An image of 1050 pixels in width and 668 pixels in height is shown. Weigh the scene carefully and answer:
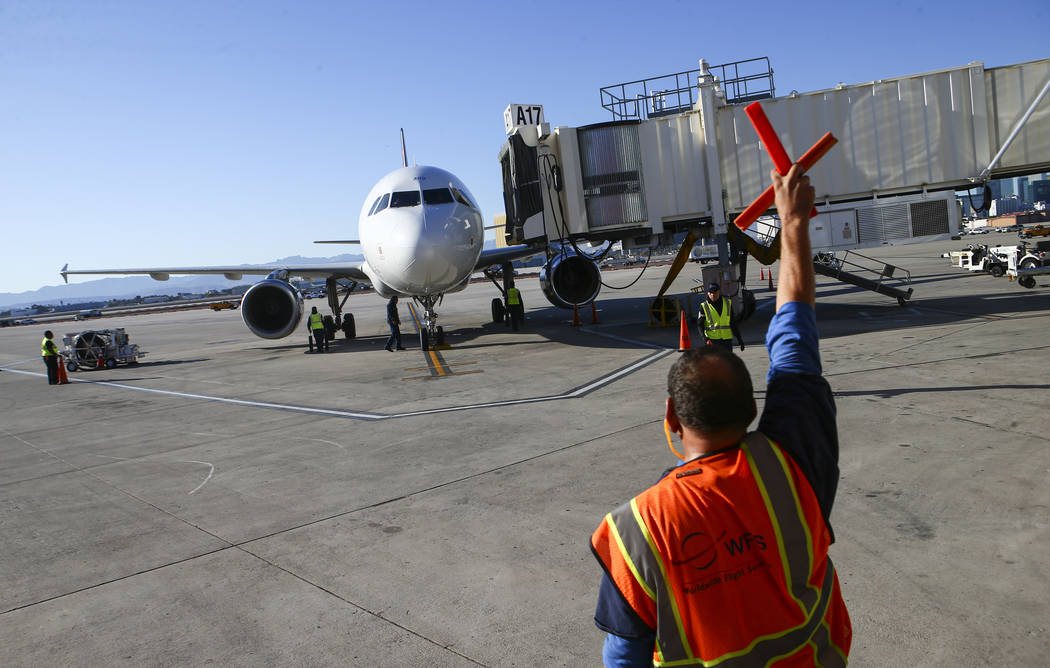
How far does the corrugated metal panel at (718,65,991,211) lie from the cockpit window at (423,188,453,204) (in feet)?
21.8

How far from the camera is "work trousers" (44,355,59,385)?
1784 cm

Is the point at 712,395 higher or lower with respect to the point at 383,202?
lower

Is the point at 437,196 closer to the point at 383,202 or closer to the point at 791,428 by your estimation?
the point at 383,202

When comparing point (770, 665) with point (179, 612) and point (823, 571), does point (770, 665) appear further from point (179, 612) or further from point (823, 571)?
point (179, 612)

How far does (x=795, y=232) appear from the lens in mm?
2221

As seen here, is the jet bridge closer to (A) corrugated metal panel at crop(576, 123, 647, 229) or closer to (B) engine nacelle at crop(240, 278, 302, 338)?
(A) corrugated metal panel at crop(576, 123, 647, 229)

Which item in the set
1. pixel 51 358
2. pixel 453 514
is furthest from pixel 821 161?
pixel 51 358

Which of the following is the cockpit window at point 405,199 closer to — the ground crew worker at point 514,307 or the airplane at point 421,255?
the airplane at point 421,255

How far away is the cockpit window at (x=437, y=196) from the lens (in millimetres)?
15711

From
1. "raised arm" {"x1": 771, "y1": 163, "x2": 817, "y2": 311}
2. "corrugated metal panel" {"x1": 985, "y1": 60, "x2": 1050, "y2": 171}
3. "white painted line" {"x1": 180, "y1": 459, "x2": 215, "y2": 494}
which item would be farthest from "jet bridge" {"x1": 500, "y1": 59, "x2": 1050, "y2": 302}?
"raised arm" {"x1": 771, "y1": 163, "x2": 817, "y2": 311}

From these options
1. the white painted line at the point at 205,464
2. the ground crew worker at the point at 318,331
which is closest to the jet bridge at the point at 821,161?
the ground crew worker at the point at 318,331

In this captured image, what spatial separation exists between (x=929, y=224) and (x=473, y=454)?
1379 cm

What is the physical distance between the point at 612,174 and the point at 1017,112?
28.4 ft

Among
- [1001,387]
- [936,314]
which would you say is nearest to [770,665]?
[1001,387]
